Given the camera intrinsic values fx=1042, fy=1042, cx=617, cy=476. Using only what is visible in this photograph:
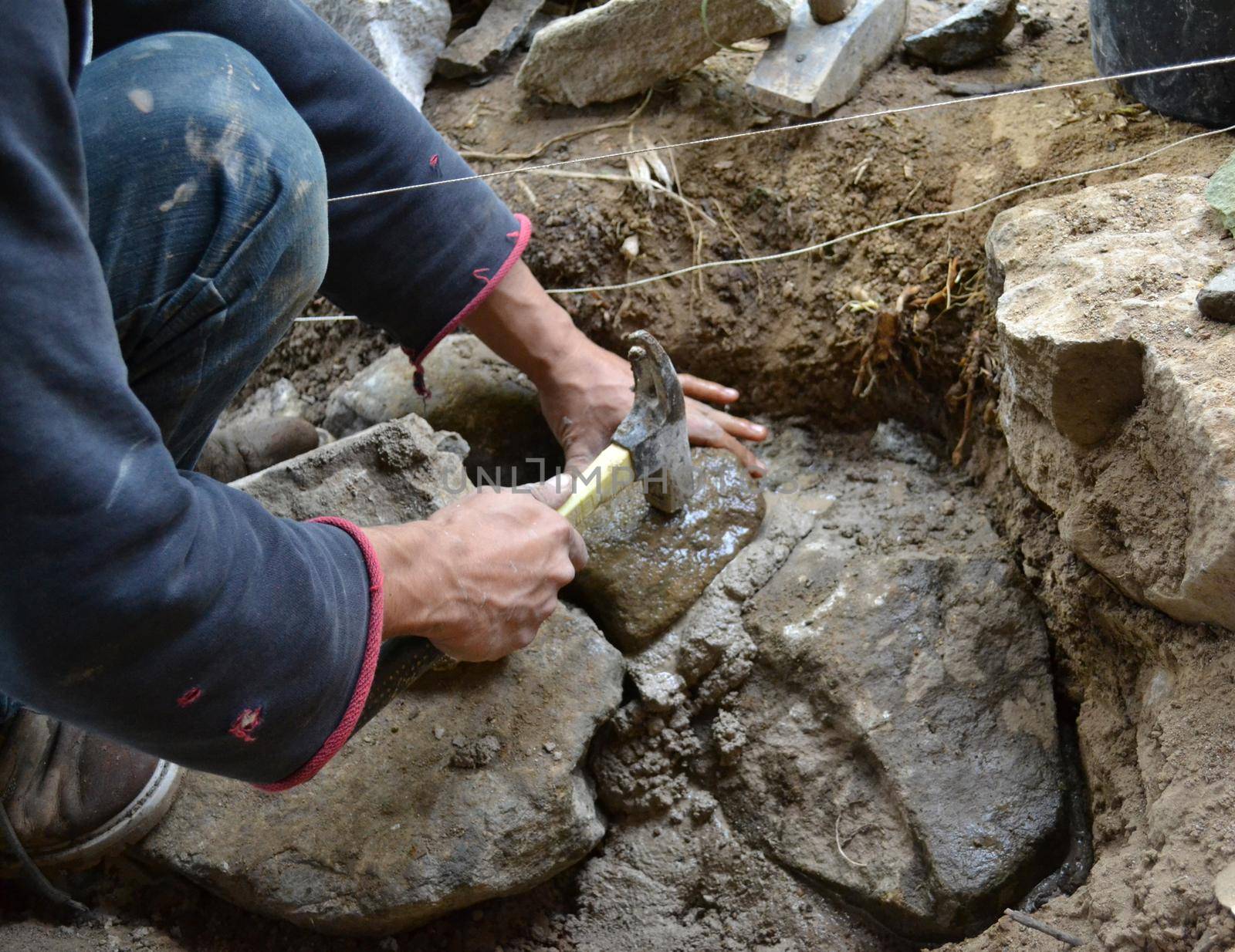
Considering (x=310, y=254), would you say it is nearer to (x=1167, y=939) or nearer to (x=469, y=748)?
(x=469, y=748)

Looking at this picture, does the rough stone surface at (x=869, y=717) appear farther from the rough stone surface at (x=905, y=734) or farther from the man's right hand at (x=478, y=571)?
the man's right hand at (x=478, y=571)

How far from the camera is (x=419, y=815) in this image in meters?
1.64

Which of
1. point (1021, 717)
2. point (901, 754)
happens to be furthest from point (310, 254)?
point (1021, 717)

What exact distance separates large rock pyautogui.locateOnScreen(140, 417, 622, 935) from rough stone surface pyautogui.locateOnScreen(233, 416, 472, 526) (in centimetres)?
3

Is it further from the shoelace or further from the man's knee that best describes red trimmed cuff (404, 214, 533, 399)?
the shoelace

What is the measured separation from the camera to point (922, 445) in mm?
2180

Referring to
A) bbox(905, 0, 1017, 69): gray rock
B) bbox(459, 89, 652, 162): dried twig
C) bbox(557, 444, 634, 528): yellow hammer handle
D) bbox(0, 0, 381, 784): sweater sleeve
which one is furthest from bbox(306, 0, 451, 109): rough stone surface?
bbox(0, 0, 381, 784): sweater sleeve

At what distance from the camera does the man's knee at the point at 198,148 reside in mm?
1216

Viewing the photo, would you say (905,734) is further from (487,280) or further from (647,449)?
(487,280)

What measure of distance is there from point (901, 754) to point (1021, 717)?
0.67 ft

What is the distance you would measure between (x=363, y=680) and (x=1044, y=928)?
0.89m

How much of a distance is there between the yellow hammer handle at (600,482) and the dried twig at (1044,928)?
2.78 feet

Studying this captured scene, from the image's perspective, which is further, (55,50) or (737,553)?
(737,553)

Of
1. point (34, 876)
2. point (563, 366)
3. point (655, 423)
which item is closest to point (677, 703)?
point (655, 423)
